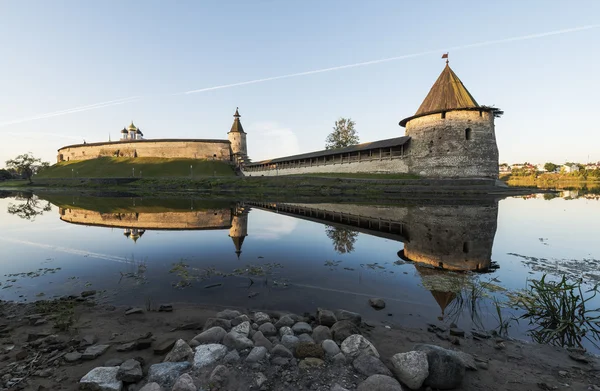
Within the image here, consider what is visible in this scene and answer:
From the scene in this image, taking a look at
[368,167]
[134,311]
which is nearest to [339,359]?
[134,311]

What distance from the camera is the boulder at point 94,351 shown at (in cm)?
362

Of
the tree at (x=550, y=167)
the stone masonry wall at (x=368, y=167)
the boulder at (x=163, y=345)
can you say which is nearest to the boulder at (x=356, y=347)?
the boulder at (x=163, y=345)

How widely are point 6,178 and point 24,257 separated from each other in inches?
4063

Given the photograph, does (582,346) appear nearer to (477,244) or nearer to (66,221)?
(477,244)

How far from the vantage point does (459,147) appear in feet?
111

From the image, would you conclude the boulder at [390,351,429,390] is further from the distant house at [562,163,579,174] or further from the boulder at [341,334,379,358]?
the distant house at [562,163,579,174]

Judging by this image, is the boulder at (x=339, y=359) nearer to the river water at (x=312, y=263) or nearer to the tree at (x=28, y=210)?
the river water at (x=312, y=263)

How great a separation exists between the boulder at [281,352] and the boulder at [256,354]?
123 millimetres

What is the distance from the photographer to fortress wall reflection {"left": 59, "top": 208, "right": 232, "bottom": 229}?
1418 centimetres

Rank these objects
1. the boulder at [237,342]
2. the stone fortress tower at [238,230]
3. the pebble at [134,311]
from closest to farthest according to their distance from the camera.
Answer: the boulder at [237,342] < the pebble at [134,311] < the stone fortress tower at [238,230]

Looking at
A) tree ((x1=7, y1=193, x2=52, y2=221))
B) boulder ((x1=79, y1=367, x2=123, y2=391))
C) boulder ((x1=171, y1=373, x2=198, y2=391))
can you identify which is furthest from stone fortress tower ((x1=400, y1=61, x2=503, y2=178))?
tree ((x1=7, y1=193, x2=52, y2=221))

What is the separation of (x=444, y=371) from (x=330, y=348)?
139 cm

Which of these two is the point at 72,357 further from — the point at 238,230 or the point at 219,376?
the point at 238,230

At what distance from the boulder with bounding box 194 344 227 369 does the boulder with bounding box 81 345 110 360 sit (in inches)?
56.7
